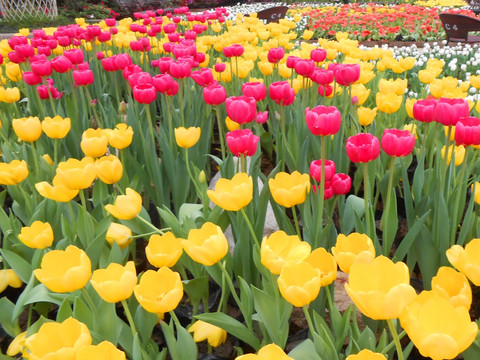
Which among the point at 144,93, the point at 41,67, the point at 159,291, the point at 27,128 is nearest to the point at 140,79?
the point at 144,93

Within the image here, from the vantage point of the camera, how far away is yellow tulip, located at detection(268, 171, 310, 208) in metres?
1.28

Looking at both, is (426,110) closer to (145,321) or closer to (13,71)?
(145,321)

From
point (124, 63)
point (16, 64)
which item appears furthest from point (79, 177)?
point (16, 64)

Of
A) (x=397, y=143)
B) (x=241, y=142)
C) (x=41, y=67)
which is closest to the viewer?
(x=397, y=143)

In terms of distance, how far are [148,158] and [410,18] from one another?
8.92m

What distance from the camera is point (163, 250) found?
1.19 meters

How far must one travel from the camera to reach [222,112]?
272 centimetres

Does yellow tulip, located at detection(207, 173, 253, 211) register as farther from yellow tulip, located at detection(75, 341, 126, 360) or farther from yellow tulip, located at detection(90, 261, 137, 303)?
yellow tulip, located at detection(75, 341, 126, 360)

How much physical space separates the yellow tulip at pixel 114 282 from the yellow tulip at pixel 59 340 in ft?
0.40

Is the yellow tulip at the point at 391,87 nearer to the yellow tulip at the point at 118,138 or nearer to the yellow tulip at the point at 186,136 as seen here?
the yellow tulip at the point at 186,136

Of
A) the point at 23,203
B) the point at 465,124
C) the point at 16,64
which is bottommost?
the point at 23,203

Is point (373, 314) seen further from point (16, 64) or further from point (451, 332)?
point (16, 64)

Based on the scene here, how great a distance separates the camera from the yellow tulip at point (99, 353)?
768mm

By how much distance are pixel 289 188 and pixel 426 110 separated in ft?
1.98
